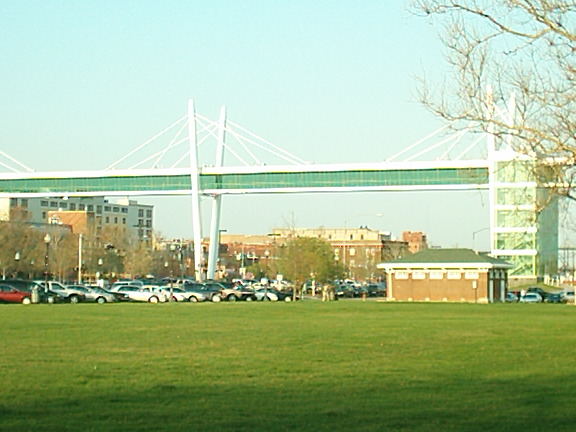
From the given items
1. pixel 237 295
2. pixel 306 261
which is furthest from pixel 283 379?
pixel 306 261

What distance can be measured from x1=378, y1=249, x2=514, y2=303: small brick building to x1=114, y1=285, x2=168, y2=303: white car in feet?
53.6

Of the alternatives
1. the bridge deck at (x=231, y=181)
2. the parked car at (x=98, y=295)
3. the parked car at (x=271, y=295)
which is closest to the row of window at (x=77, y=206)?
the bridge deck at (x=231, y=181)

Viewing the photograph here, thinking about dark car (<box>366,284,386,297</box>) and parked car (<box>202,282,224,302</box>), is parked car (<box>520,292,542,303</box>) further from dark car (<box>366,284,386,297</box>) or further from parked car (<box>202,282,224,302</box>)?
parked car (<box>202,282,224,302</box>)

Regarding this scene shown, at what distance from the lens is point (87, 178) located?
114 meters

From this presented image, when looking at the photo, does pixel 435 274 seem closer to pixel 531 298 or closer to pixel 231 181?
pixel 531 298

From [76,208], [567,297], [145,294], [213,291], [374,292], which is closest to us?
[145,294]

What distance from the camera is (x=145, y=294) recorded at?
69.0 meters

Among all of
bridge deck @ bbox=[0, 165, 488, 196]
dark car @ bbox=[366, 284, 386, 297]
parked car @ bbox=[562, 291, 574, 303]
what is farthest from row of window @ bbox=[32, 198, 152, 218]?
parked car @ bbox=[562, 291, 574, 303]

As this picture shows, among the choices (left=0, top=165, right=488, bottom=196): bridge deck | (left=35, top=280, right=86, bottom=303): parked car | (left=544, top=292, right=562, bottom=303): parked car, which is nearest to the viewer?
(left=35, top=280, right=86, bottom=303): parked car

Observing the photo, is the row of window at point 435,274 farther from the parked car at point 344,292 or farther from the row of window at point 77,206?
the row of window at point 77,206

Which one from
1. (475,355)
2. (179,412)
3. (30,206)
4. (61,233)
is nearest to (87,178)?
(61,233)

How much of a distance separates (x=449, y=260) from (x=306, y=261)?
1877 cm

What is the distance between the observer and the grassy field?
1295cm

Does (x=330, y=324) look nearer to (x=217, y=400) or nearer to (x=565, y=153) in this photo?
(x=565, y=153)
